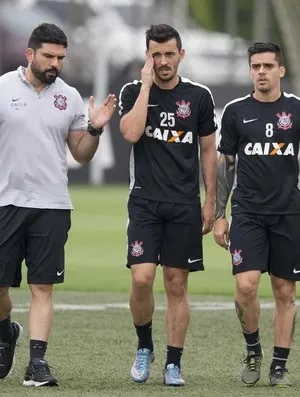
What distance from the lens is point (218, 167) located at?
10.8 meters

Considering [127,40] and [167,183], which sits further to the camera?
[127,40]

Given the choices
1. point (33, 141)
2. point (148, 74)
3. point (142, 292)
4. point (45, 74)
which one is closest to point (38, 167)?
point (33, 141)

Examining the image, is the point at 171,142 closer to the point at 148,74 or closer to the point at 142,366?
the point at 148,74

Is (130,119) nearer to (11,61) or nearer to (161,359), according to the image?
(161,359)

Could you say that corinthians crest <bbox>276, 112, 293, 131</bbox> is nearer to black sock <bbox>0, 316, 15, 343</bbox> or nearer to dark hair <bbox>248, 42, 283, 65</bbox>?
dark hair <bbox>248, 42, 283, 65</bbox>

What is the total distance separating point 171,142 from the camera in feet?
34.6

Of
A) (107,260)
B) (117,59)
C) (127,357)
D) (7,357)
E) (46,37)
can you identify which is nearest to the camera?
(46,37)

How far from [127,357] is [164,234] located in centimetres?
142

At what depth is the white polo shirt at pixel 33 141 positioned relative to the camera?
34.2 feet

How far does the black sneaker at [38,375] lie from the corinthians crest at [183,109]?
6.04ft

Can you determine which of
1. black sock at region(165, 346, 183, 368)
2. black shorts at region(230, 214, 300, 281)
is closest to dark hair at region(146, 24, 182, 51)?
black shorts at region(230, 214, 300, 281)

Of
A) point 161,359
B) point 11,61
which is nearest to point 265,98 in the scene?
point 161,359

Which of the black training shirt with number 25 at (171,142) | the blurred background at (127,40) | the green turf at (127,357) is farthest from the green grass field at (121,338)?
the blurred background at (127,40)

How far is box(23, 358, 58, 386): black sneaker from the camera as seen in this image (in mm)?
10156
